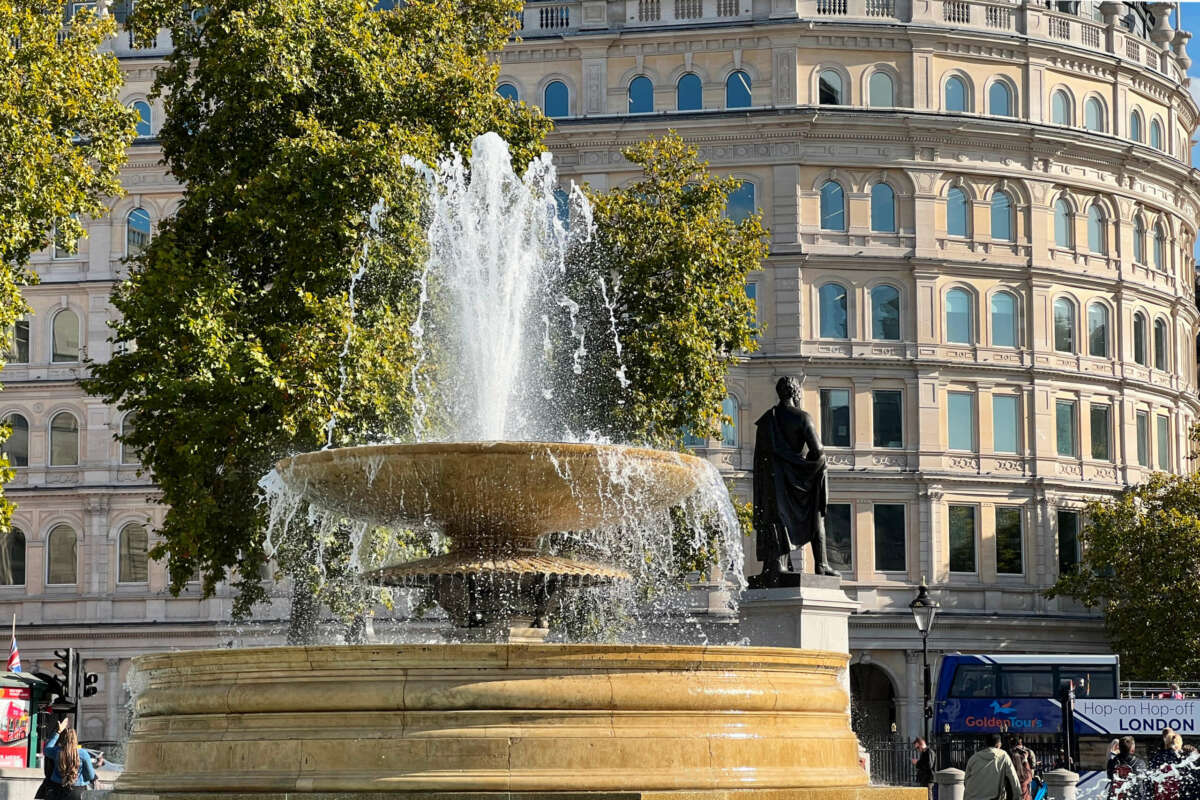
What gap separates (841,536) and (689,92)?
38.2ft

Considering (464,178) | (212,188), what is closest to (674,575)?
(464,178)

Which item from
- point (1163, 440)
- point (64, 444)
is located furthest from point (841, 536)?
point (64, 444)

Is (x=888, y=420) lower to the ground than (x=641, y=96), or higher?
lower

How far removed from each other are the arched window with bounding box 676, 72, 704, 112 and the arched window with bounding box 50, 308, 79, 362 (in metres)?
16.6

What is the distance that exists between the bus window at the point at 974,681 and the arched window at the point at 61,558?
23.5 meters

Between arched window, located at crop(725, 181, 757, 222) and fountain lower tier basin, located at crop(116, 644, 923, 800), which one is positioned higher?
arched window, located at crop(725, 181, 757, 222)

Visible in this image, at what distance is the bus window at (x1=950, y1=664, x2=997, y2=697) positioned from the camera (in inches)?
1591

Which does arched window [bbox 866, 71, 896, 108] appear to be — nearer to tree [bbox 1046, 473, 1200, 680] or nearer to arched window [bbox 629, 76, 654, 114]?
arched window [bbox 629, 76, 654, 114]

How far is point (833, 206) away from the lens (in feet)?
165

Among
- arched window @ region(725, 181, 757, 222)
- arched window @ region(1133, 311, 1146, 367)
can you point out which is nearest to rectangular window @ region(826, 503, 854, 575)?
arched window @ region(725, 181, 757, 222)

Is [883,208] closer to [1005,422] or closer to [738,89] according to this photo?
[738,89]

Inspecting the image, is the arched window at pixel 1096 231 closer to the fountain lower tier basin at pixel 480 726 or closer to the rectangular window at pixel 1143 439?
the rectangular window at pixel 1143 439

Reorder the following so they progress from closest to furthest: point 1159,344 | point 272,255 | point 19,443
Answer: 1. point 272,255
2. point 19,443
3. point 1159,344

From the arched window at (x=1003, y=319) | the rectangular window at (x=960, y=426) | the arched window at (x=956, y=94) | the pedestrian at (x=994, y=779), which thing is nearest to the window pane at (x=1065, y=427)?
the arched window at (x=1003, y=319)
